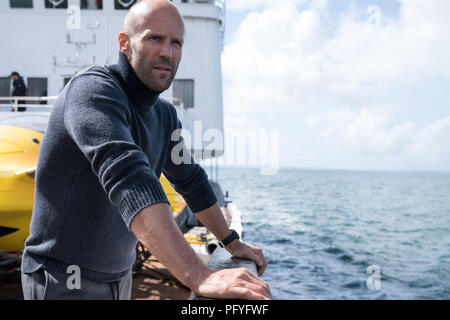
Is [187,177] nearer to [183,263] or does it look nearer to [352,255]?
[183,263]

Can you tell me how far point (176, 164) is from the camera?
2.26 metres

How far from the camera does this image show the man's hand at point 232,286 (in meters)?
1.15

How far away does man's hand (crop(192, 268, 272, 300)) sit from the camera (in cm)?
115

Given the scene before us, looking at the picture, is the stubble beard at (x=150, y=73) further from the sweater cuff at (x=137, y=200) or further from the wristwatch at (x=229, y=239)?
the wristwatch at (x=229, y=239)

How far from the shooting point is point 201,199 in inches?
85.4

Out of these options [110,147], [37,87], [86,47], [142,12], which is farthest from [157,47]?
[37,87]

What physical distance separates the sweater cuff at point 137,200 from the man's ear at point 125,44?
27.9 inches

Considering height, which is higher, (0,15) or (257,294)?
(0,15)

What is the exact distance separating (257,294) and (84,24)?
48.2ft

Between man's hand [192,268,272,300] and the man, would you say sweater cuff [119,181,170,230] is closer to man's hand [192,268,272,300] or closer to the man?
the man

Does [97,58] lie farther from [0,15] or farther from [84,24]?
[0,15]

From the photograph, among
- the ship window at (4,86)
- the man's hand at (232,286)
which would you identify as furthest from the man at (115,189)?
the ship window at (4,86)

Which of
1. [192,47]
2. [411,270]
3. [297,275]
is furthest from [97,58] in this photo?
[411,270]

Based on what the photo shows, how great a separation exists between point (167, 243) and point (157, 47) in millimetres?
821
